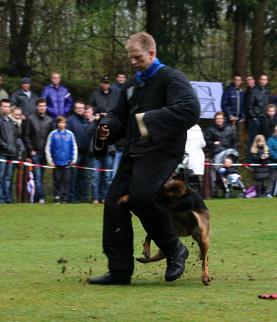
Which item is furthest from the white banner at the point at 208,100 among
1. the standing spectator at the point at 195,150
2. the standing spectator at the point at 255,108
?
the standing spectator at the point at 195,150

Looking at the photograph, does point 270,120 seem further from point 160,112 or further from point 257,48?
point 160,112

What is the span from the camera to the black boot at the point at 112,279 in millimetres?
7719

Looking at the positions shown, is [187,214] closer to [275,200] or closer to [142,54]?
[142,54]

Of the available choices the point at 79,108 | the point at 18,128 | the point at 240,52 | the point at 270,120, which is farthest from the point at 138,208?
the point at 240,52

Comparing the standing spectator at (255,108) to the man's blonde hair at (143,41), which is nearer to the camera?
the man's blonde hair at (143,41)

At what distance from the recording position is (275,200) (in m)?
16.4

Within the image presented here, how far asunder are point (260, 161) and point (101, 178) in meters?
3.18

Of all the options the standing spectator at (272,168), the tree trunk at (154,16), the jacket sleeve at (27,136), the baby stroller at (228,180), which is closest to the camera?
the jacket sleeve at (27,136)

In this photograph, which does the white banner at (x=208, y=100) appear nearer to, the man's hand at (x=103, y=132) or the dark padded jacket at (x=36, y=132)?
the dark padded jacket at (x=36, y=132)

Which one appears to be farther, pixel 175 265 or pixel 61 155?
pixel 61 155

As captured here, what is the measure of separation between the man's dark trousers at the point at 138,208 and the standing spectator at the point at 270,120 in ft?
35.6

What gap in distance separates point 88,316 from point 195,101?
6.59 ft

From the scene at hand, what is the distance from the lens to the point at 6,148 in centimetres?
1567

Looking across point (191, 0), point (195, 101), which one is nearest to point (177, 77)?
point (195, 101)
